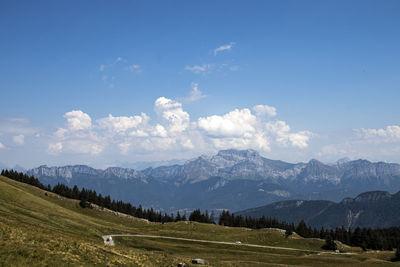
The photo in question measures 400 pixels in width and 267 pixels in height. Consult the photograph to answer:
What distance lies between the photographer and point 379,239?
14088 centimetres

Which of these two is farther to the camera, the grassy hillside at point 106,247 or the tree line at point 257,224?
the tree line at point 257,224

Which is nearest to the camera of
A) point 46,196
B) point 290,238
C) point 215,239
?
point 215,239

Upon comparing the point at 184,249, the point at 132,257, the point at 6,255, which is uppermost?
the point at 6,255

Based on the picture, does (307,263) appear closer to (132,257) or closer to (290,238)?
(132,257)

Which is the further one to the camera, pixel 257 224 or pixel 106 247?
pixel 257 224

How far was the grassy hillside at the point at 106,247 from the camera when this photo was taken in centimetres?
2919

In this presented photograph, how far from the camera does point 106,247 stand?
126 feet

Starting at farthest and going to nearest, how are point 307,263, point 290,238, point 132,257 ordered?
1. point 290,238
2. point 307,263
3. point 132,257

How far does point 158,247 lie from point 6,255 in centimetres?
4927

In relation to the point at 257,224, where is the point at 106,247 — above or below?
above

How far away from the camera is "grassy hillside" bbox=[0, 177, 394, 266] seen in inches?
1149

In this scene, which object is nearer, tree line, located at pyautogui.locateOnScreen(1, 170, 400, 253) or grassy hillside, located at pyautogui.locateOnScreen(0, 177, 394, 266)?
grassy hillside, located at pyautogui.locateOnScreen(0, 177, 394, 266)

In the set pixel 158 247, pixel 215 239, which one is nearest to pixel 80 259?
pixel 158 247

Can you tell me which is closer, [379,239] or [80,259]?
[80,259]
